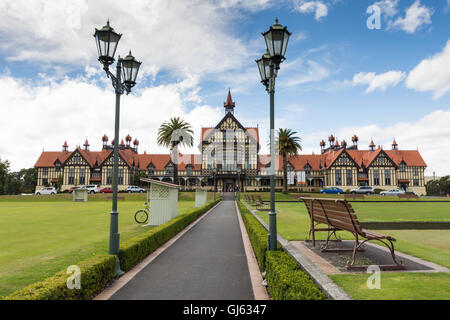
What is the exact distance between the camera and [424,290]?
430 centimetres

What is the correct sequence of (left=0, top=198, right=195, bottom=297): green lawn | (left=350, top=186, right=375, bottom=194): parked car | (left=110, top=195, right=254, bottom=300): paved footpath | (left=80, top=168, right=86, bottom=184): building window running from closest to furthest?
(left=110, top=195, right=254, bottom=300): paved footpath → (left=0, top=198, right=195, bottom=297): green lawn → (left=350, top=186, right=375, bottom=194): parked car → (left=80, top=168, right=86, bottom=184): building window

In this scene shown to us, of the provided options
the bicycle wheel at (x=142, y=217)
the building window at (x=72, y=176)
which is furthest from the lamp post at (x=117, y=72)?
the building window at (x=72, y=176)

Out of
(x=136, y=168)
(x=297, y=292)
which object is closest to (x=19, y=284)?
(x=297, y=292)

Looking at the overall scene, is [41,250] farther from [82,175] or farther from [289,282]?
[82,175]

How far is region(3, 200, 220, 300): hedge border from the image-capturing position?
12.9ft

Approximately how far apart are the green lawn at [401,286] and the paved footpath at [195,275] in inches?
66.6

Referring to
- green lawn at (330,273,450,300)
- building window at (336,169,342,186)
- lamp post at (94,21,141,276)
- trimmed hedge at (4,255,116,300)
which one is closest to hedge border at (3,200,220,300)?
trimmed hedge at (4,255,116,300)

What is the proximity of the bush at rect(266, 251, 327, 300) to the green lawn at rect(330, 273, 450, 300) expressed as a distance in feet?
2.11

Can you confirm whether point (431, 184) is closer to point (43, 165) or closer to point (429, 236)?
point (429, 236)

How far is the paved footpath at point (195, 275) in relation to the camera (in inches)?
203

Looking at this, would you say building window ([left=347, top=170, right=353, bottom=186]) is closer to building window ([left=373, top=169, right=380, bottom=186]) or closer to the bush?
building window ([left=373, top=169, right=380, bottom=186])
